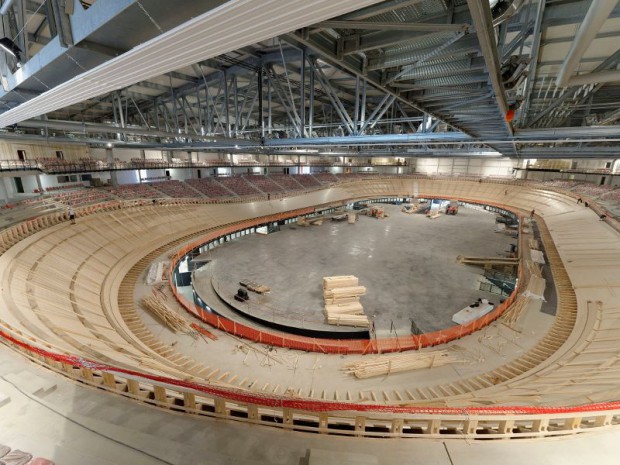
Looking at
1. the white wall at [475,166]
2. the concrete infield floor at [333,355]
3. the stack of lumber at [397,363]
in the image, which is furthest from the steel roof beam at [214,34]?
the white wall at [475,166]

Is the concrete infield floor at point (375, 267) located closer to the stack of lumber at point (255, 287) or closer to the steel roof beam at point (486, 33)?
the stack of lumber at point (255, 287)

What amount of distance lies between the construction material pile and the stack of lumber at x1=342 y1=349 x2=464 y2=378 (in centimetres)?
254

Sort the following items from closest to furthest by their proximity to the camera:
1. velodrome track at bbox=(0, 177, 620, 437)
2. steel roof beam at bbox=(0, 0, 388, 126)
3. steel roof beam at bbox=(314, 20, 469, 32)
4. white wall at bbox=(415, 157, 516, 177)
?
steel roof beam at bbox=(0, 0, 388, 126), velodrome track at bbox=(0, 177, 620, 437), steel roof beam at bbox=(314, 20, 469, 32), white wall at bbox=(415, 157, 516, 177)

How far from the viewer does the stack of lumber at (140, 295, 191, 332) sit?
1084 centimetres

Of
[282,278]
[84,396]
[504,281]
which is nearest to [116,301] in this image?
[282,278]

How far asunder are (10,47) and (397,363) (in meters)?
12.1

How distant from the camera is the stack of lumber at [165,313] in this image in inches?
427

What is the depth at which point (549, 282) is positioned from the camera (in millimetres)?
13945

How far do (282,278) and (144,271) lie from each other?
7985mm

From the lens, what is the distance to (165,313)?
11.3m

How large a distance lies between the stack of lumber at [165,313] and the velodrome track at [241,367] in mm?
740

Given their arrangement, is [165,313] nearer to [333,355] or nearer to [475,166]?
[333,355]

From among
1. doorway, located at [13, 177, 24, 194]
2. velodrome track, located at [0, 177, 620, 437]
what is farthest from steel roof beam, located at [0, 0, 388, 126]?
doorway, located at [13, 177, 24, 194]

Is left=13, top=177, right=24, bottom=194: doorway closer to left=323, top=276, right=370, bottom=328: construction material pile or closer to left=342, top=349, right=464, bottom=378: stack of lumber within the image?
left=323, top=276, right=370, bottom=328: construction material pile
